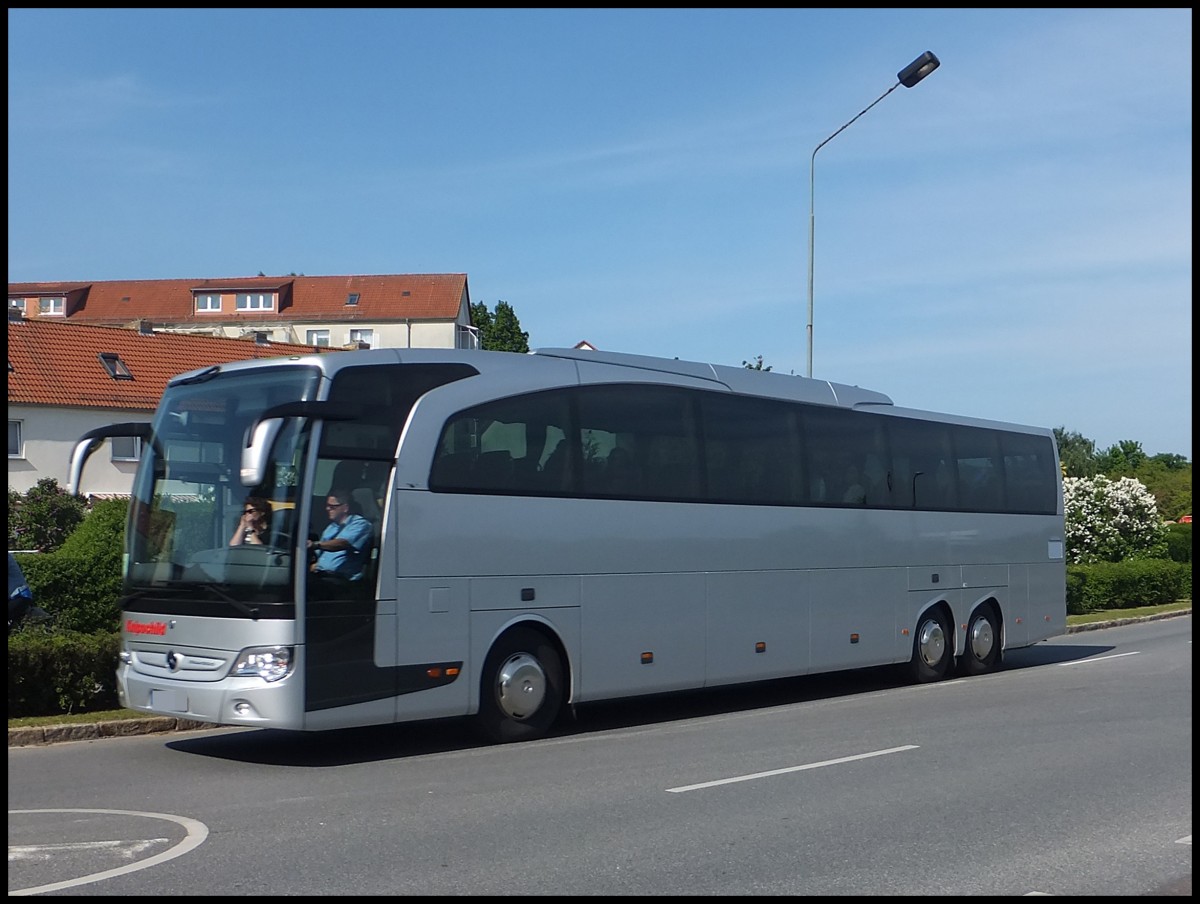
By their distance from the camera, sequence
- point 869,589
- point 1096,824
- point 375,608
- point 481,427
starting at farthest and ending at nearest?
point 869,589 < point 481,427 < point 375,608 < point 1096,824

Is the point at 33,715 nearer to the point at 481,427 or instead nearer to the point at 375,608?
the point at 375,608

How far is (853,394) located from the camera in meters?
17.2

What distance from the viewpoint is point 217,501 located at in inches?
428

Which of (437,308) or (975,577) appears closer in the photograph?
Answer: (975,577)

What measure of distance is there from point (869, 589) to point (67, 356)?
46391mm

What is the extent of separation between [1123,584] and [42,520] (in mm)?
29922

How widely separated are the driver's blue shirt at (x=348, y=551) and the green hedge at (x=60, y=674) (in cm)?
361

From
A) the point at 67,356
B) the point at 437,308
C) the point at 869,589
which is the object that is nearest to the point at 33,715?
the point at 869,589

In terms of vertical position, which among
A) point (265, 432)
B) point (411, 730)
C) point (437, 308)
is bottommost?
point (411, 730)

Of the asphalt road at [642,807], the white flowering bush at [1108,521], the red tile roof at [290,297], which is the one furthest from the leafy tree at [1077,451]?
the asphalt road at [642,807]

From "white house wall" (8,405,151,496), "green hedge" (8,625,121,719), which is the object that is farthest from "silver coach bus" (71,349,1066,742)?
"white house wall" (8,405,151,496)

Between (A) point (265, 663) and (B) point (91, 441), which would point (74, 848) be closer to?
(A) point (265, 663)

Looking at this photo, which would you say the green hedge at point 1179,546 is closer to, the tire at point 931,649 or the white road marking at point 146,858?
the tire at point 931,649

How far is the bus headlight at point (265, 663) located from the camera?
1044 centimetres
